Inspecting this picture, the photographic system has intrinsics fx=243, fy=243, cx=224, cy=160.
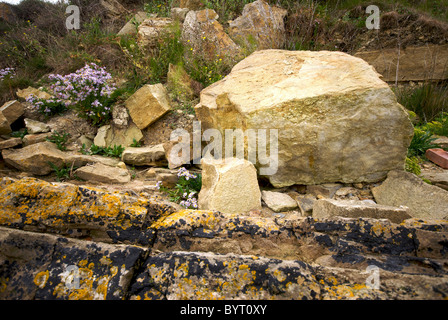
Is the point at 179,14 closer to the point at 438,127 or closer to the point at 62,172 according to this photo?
the point at 62,172

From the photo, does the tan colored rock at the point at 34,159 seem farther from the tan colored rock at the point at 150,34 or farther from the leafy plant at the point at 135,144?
the tan colored rock at the point at 150,34

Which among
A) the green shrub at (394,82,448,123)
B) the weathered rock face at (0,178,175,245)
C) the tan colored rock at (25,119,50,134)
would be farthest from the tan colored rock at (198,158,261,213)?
the green shrub at (394,82,448,123)

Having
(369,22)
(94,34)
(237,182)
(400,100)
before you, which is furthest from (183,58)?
(369,22)

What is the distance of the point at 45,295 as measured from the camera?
1.14 meters

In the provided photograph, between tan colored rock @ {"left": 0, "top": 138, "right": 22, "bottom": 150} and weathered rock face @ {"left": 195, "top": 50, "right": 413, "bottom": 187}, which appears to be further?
tan colored rock @ {"left": 0, "top": 138, "right": 22, "bottom": 150}

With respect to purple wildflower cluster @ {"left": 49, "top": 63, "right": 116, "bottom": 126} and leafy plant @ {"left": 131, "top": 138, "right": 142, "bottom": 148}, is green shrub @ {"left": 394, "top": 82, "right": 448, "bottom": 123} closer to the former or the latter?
leafy plant @ {"left": 131, "top": 138, "right": 142, "bottom": 148}

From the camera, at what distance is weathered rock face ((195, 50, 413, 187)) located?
3.28 m

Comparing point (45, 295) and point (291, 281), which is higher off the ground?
point (45, 295)

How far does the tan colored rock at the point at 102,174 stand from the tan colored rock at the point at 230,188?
1.53 meters

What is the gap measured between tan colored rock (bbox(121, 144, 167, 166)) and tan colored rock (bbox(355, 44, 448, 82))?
663 centimetres

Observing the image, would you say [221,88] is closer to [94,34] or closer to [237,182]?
[237,182]

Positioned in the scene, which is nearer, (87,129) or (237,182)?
(237,182)

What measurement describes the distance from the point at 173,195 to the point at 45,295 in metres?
2.62

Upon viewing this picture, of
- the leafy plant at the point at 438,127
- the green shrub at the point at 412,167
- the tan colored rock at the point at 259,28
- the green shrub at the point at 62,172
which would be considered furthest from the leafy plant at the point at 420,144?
the green shrub at the point at 62,172
